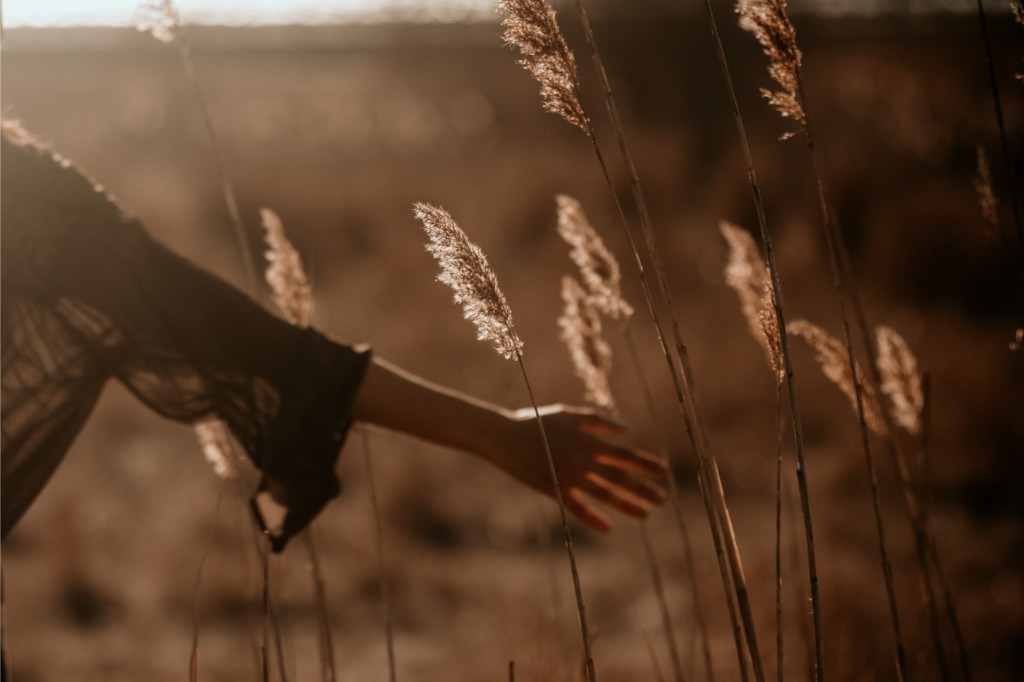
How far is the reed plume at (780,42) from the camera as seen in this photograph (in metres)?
1.06

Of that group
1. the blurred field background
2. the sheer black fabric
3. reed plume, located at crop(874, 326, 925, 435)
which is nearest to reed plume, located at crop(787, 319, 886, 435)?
reed plume, located at crop(874, 326, 925, 435)

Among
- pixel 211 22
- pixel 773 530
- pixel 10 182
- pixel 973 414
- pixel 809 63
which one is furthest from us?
pixel 211 22

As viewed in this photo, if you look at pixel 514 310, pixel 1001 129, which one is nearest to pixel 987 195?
pixel 1001 129

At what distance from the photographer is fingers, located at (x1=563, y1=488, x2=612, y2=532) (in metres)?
1.19

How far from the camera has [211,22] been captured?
1079cm

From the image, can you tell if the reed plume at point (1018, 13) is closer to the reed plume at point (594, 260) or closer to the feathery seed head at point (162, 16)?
the reed plume at point (594, 260)

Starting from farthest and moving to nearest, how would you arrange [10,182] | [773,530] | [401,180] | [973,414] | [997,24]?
[997,24] < [401,180] < [973,414] < [773,530] < [10,182]

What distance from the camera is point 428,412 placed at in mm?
1250

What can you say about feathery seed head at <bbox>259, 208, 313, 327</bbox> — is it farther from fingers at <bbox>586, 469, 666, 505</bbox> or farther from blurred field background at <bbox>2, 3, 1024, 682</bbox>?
fingers at <bbox>586, 469, 666, 505</bbox>

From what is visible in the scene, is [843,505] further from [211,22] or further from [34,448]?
[211,22]

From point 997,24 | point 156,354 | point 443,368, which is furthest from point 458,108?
point 156,354

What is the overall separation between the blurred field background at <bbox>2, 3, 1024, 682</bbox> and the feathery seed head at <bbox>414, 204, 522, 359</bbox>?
0.22 meters

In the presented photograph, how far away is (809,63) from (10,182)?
9.26 m

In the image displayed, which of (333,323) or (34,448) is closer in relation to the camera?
(34,448)
